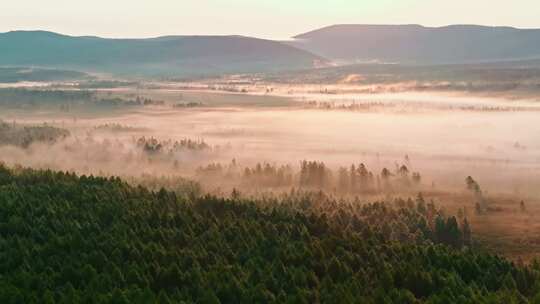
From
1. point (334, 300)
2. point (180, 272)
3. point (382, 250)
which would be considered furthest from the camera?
point (382, 250)

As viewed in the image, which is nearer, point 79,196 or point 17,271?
point 17,271

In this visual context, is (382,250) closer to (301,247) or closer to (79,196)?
(301,247)

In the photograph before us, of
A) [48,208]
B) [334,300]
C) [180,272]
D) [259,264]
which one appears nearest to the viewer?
[334,300]

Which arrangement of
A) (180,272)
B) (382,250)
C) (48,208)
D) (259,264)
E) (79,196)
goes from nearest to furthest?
(180,272)
(259,264)
(382,250)
(48,208)
(79,196)

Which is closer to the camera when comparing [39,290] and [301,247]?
[39,290]

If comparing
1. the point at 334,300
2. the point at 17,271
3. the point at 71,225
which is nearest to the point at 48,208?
the point at 71,225

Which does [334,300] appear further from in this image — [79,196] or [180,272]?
[79,196]

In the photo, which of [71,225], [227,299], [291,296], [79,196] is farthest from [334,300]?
[79,196]
